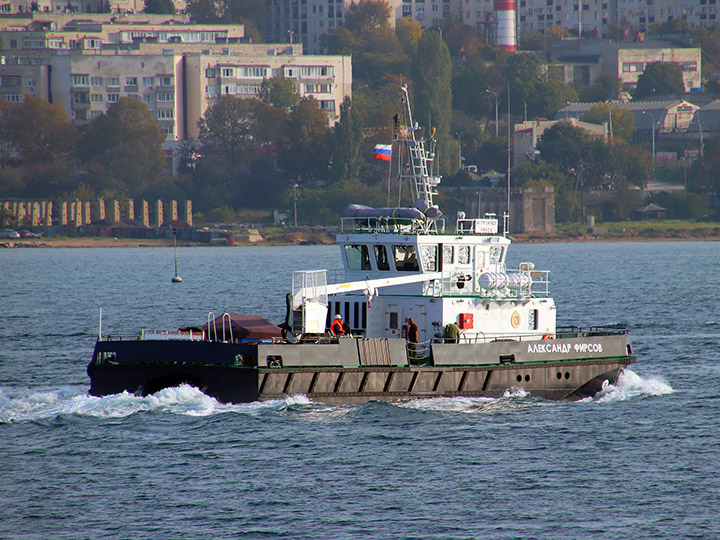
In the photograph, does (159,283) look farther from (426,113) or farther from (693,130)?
(693,130)

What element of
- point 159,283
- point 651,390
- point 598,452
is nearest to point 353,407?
point 598,452

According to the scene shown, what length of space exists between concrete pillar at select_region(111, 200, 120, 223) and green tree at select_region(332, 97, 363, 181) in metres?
30.3

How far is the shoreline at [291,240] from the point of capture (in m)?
162

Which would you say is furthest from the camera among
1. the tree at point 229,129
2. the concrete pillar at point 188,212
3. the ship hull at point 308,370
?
the tree at point 229,129

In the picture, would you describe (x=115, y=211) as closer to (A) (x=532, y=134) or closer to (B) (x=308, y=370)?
(A) (x=532, y=134)

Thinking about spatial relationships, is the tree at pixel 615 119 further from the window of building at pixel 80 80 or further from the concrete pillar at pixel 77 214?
the concrete pillar at pixel 77 214

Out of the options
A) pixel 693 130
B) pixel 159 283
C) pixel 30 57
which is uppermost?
pixel 30 57

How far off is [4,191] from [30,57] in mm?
28523

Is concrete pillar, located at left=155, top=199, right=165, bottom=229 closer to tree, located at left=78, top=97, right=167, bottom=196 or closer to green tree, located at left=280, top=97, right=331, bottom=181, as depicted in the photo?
tree, located at left=78, top=97, right=167, bottom=196

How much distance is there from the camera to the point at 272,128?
7146 inches

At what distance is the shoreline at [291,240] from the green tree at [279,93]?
31449mm

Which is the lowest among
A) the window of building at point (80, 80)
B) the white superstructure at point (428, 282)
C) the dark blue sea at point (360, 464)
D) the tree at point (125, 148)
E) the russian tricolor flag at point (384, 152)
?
the dark blue sea at point (360, 464)

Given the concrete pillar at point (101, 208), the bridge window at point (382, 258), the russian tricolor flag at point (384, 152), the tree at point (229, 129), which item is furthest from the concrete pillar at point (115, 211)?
the bridge window at point (382, 258)

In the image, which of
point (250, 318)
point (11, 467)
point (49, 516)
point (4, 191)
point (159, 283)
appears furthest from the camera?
point (4, 191)
